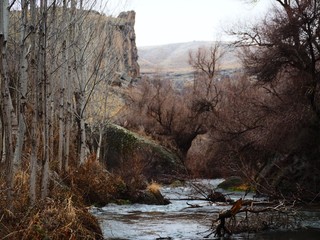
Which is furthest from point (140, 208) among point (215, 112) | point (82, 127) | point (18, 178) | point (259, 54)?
point (215, 112)

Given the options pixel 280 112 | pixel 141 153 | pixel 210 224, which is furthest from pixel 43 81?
pixel 141 153

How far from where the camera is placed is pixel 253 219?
38.7 feet

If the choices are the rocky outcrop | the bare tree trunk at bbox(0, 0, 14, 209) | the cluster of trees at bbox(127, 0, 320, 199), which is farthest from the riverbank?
the rocky outcrop

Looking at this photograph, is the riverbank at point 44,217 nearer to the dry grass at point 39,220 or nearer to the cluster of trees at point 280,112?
the dry grass at point 39,220

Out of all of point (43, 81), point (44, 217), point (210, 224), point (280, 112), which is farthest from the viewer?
point (280, 112)

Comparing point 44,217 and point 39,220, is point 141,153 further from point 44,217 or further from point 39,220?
point 39,220

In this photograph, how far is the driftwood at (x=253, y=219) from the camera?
10.8 meters

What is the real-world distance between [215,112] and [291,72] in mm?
12514

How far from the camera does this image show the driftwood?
10.8 m

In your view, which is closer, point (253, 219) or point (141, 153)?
point (253, 219)

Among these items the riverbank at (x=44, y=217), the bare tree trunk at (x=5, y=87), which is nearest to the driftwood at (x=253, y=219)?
the riverbank at (x=44, y=217)

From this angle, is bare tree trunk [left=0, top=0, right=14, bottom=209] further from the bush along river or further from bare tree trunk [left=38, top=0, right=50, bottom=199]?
the bush along river

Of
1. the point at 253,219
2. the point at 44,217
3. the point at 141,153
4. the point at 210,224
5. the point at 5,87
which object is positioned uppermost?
the point at 5,87

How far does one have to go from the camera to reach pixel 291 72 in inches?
951
